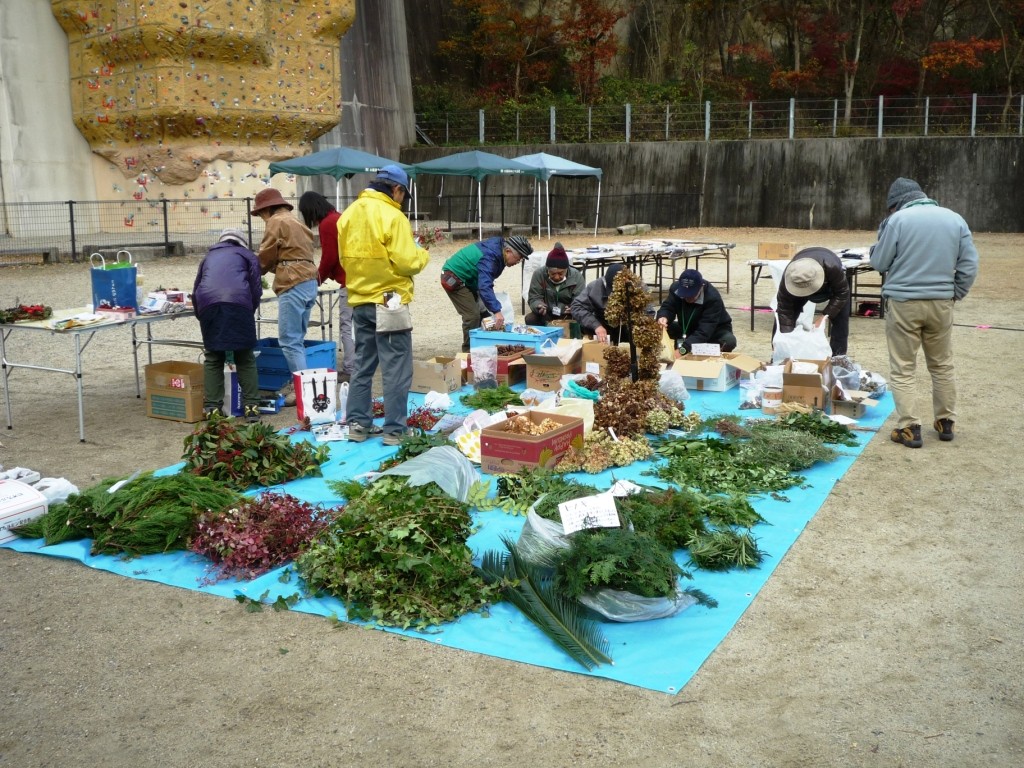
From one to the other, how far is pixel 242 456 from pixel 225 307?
1470 millimetres

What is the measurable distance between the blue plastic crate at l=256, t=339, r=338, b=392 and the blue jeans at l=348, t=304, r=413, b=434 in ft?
3.70

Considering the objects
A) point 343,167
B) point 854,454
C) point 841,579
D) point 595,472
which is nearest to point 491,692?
point 841,579

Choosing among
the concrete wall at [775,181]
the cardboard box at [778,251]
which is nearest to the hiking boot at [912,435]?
the cardboard box at [778,251]

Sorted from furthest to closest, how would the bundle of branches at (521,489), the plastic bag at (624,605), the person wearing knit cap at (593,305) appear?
1. the person wearing knit cap at (593,305)
2. the bundle of branches at (521,489)
3. the plastic bag at (624,605)

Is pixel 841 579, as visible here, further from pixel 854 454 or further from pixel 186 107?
pixel 186 107

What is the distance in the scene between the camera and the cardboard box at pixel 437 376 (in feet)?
26.1

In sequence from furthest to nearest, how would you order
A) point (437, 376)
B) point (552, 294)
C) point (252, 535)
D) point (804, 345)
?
point (552, 294)
point (437, 376)
point (804, 345)
point (252, 535)

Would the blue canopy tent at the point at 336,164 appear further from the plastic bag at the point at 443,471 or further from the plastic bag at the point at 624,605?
the plastic bag at the point at 624,605

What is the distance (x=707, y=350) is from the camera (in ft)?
27.0

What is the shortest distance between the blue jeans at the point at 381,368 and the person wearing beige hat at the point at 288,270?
3.98 ft

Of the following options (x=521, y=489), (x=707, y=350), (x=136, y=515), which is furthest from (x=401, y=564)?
(x=707, y=350)

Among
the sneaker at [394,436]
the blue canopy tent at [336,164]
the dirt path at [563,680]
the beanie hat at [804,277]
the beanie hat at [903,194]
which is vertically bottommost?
the dirt path at [563,680]

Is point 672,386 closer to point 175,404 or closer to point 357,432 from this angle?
point 357,432

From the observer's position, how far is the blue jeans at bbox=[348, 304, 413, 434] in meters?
6.39
